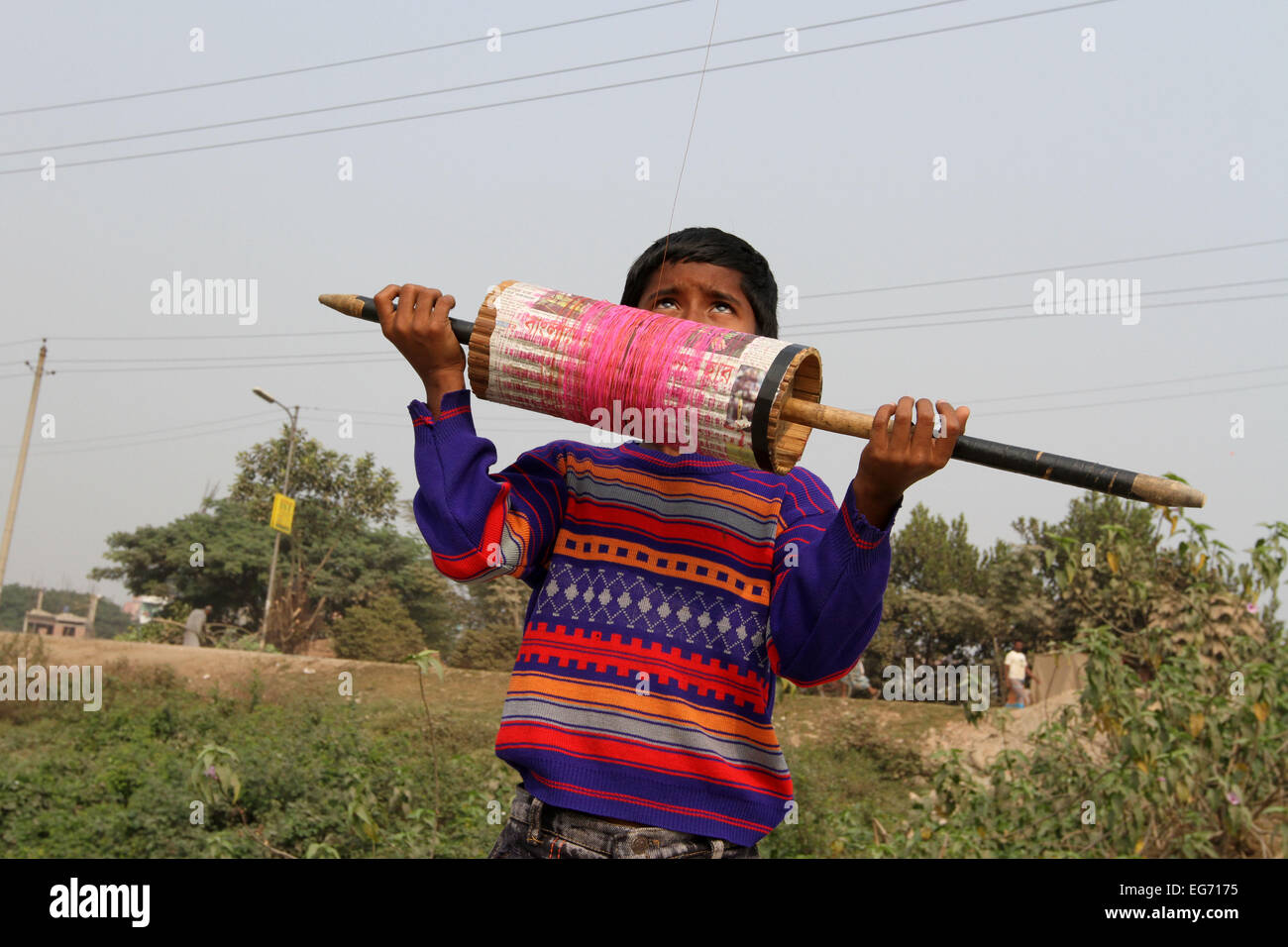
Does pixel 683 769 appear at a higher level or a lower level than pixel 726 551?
lower

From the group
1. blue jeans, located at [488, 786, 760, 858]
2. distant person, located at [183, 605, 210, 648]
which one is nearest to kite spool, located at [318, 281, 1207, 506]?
blue jeans, located at [488, 786, 760, 858]

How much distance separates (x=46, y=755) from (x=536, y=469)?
8925mm

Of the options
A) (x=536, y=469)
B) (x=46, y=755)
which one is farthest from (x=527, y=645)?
(x=46, y=755)

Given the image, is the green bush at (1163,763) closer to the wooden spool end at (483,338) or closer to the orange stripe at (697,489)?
the orange stripe at (697,489)

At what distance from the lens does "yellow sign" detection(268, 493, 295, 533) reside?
55.0ft

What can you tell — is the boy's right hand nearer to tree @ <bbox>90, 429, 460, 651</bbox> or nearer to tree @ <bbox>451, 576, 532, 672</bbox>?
tree @ <bbox>451, 576, 532, 672</bbox>

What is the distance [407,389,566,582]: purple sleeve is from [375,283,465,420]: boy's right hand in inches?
1.3

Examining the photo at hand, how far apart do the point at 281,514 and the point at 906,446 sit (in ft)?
55.0

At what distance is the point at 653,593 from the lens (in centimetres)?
216

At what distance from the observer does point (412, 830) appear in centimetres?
573

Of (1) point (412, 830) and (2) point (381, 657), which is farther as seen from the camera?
(2) point (381, 657)

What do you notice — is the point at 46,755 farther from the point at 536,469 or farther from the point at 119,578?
the point at 119,578

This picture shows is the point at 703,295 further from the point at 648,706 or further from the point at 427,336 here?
the point at 648,706

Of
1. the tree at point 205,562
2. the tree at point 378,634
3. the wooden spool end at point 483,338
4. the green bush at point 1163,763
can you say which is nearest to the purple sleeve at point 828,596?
the wooden spool end at point 483,338
